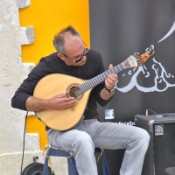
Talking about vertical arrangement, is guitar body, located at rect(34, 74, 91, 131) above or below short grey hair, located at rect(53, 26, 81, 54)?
below

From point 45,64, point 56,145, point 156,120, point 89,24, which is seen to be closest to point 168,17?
point 89,24

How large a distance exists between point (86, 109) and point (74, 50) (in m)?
0.49

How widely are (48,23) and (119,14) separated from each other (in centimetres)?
69

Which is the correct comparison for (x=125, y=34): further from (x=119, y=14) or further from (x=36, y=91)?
(x=36, y=91)

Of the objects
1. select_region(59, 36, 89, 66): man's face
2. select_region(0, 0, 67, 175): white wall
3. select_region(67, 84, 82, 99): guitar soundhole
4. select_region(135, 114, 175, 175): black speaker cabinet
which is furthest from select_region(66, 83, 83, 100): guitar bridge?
select_region(0, 0, 67, 175): white wall

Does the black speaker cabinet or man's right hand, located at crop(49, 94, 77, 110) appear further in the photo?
the black speaker cabinet

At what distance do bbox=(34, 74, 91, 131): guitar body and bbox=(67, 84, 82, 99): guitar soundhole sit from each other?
15 millimetres

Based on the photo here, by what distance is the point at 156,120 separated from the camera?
3.46 meters

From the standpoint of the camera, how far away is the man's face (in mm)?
3119

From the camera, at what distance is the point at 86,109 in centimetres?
333

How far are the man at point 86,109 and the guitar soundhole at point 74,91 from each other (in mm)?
58

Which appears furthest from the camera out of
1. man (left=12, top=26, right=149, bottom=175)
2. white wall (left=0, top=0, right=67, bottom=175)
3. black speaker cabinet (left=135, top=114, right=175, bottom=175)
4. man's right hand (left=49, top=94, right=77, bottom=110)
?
white wall (left=0, top=0, right=67, bottom=175)

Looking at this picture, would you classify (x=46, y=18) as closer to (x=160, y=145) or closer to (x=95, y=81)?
(x=95, y=81)

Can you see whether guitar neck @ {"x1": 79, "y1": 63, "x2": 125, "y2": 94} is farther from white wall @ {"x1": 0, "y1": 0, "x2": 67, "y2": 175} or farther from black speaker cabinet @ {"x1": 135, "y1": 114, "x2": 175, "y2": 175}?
white wall @ {"x1": 0, "y1": 0, "x2": 67, "y2": 175}
